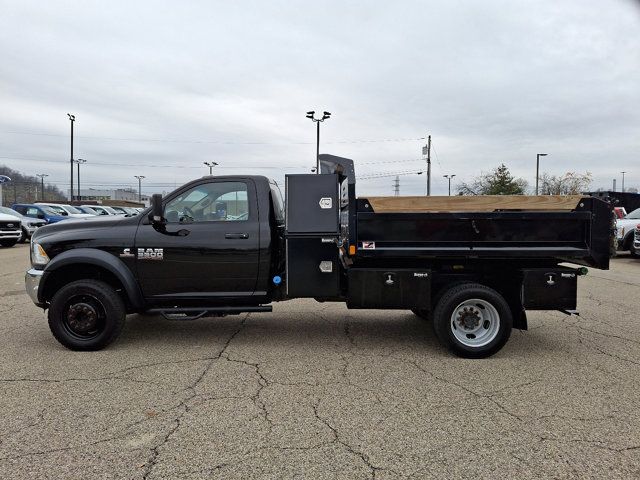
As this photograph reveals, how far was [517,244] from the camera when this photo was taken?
5.02 meters

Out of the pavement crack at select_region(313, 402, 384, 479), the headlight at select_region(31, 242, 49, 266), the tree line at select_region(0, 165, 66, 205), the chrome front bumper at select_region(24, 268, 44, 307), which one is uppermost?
the tree line at select_region(0, 165, 66, 205)

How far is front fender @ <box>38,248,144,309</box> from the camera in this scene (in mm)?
5125

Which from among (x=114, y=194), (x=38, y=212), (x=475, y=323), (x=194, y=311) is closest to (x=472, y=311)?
(x=475, y=323)

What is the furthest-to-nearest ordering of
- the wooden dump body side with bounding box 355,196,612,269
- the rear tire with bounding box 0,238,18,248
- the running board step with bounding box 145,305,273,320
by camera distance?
1. the rear tire with bounding box 0,238,18,248
2. the running board step with bounding box 145,305,273,320
3. the wooden dump body side with bounding box 355,196,612,269

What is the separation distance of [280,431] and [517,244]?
314cm

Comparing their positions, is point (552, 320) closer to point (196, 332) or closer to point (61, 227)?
point (196, 332)

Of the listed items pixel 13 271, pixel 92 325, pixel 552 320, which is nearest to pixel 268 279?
pixel 92 325

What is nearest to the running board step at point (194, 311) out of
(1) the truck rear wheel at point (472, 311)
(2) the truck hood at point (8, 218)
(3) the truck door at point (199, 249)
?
(3) the truck door at point (199, 249)

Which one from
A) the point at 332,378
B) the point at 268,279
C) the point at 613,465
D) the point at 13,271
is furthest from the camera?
the point at 13,271

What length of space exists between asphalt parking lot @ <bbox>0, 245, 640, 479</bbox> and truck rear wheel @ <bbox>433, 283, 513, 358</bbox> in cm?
15

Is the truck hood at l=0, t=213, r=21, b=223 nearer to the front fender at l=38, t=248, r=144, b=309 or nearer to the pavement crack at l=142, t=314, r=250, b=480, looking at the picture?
the front fender at l=38, t=248, r=144, b=309

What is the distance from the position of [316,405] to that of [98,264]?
2.88m

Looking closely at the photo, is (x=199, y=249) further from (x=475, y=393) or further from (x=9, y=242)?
(x=9, y=242)

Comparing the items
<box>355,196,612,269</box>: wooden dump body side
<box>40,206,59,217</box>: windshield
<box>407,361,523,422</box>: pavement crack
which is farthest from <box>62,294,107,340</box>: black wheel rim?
<box>40,206,59,217</box>: windshield
